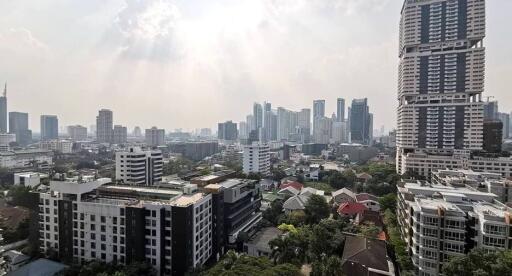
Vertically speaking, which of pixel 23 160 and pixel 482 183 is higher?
pixel 482 183

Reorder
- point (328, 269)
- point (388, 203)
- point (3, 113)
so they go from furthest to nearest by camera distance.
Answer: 1. point (3, 113)
2. point (388, 203)
3. point (328, 269)

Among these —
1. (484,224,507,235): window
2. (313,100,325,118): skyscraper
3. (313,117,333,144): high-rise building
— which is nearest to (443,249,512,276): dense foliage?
(484,224,507,235): window

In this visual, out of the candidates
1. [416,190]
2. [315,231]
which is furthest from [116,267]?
[416,190]

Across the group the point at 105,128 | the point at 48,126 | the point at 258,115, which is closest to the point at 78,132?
the point at 48,126

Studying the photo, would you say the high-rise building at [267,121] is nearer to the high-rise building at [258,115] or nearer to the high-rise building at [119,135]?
the high-rise building at [258,115]

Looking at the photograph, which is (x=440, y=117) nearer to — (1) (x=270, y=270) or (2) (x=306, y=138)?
(1) (x=270, y=270)

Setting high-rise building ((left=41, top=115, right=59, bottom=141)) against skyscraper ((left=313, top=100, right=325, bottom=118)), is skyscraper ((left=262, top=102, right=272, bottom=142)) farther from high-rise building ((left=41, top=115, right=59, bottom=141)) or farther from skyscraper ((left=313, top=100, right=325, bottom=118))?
high-rise building ((left=41, top=115, right=59, bottom=141))

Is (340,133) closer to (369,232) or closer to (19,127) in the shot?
(369,232)
